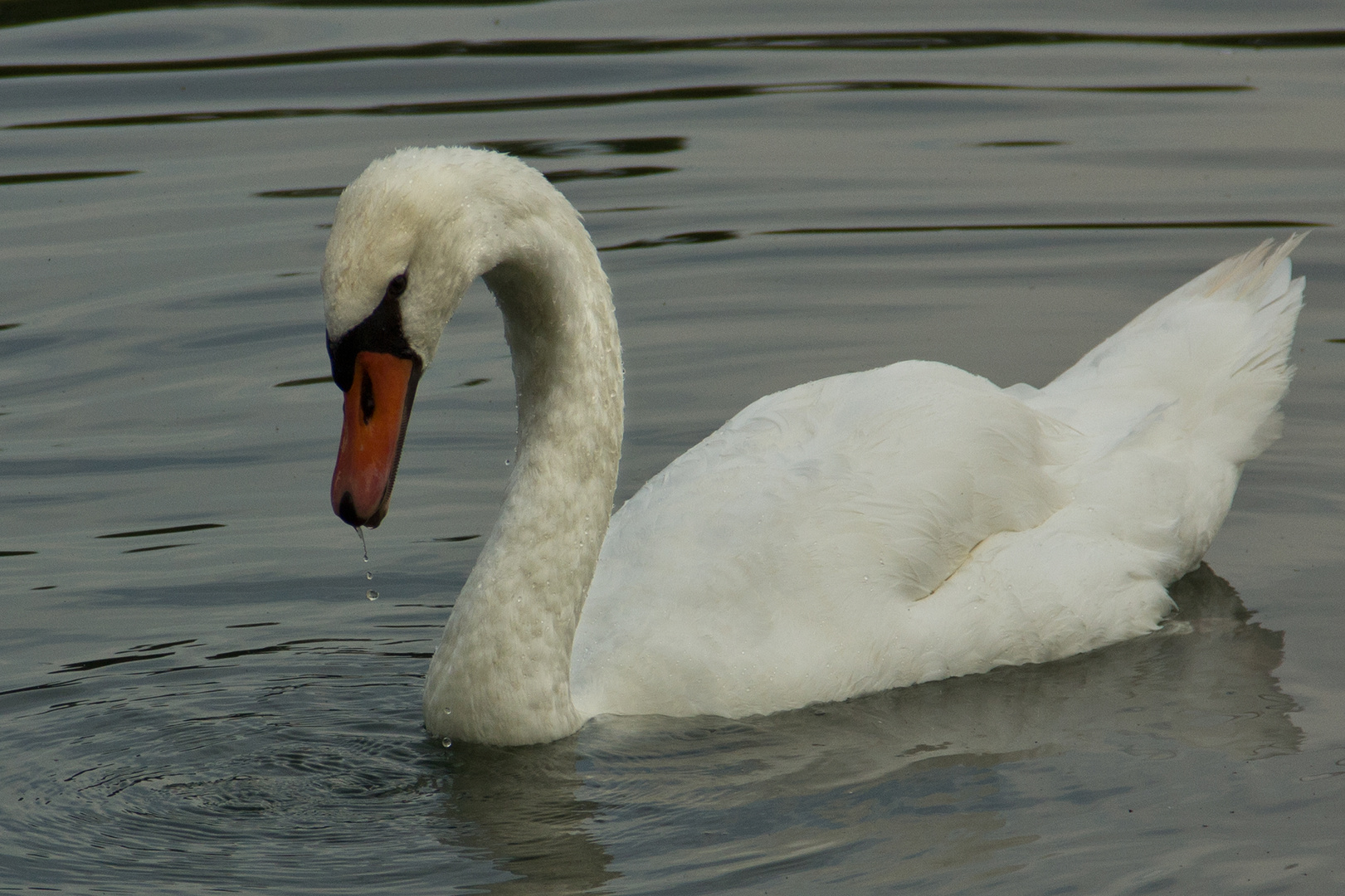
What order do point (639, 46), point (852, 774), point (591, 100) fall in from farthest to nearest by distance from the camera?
point (639, 46) → point (591, 100) → point (852, 774)

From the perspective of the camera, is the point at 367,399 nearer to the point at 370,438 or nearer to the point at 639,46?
the point at 370,438

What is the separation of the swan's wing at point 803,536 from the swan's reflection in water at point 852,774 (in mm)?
166

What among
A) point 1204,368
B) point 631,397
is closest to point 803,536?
point 1204,368

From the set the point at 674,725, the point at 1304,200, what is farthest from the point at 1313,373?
the point at 674,725

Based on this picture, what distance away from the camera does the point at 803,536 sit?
277 inches

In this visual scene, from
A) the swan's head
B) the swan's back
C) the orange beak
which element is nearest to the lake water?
the swan's back

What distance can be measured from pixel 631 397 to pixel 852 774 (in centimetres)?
Result: 402

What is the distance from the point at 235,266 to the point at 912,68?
5.93m

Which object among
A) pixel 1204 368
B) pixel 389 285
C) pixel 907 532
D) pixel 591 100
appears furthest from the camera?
pixel 591 100

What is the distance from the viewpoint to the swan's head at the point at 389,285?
222 inches

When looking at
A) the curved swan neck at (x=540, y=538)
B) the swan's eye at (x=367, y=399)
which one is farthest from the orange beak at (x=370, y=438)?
the curved swan neck at (x=540, y=538)

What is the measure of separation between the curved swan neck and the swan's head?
511mm

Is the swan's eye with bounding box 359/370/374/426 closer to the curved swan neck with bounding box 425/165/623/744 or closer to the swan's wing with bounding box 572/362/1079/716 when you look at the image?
the curved swan neck with bounding box 425/165/623/744

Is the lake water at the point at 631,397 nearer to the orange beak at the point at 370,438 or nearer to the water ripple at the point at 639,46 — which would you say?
the water ripple at the point at 639,46
